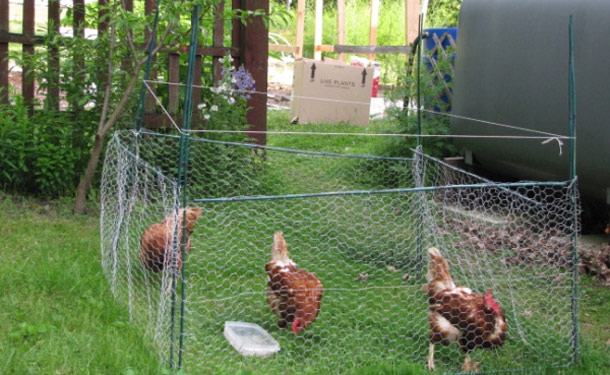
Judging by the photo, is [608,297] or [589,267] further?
[589,267]

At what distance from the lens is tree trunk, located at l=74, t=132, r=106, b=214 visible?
518cm

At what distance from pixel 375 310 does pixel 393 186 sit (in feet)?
8.91

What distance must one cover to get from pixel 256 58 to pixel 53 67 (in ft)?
5.63

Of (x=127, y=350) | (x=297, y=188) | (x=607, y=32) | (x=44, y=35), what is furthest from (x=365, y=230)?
(x=44, y=35)

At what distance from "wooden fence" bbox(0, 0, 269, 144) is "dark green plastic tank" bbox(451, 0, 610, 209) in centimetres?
162

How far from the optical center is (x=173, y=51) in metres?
5.94

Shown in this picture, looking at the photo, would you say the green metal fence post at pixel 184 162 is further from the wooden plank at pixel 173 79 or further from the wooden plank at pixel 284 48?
the wooden plank at pixel 284 48

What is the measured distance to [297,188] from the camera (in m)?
6.21

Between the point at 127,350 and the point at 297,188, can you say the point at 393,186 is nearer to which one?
the point at 297,188

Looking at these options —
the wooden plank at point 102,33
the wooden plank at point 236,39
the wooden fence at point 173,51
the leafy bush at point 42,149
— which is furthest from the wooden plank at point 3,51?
the wooden plank at point 236,39

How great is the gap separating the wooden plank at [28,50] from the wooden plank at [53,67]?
129 millimetres

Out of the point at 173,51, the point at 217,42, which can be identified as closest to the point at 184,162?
the point at 173,51

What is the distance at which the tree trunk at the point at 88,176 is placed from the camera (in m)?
5.18

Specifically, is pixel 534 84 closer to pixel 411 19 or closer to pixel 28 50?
pixel 28 50
